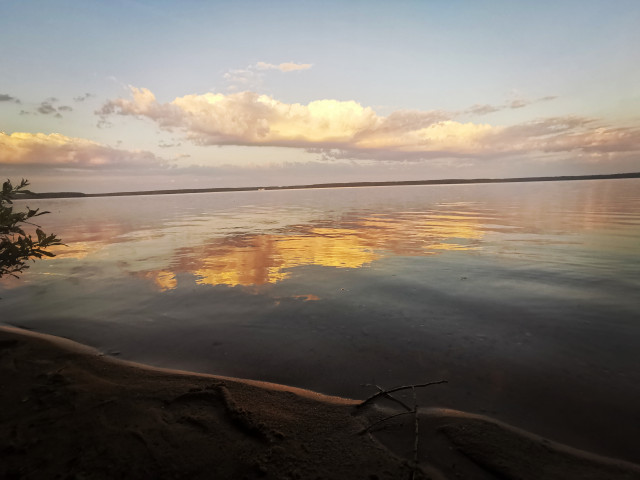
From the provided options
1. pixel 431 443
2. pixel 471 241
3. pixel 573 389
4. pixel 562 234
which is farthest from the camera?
pixel 562 234

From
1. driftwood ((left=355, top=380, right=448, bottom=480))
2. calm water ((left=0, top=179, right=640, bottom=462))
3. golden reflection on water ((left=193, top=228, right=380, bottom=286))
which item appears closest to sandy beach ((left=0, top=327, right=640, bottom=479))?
driftwood ((left=355, top=380, right=448, bottom=480))

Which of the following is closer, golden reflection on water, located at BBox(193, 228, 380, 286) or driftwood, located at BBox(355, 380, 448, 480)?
driftwood, located at BBox(355, 380, 448, 480)

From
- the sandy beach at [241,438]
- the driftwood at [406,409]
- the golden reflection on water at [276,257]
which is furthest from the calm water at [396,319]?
the sandy beach at [241,438]

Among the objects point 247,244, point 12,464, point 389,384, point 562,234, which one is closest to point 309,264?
point 247,244

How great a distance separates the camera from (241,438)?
12.4 ft

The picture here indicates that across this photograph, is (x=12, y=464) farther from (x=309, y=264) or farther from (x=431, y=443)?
(x=309, y=264)

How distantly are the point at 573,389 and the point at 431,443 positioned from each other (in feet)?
9.17

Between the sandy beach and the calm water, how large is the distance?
0.56 m

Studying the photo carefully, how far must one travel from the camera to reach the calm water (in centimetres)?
494

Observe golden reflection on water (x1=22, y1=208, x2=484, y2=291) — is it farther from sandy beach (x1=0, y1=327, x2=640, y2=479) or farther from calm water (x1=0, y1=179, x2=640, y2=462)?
sandy beach (x1=0, y1=327, x2=640, y2=479)

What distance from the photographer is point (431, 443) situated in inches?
148

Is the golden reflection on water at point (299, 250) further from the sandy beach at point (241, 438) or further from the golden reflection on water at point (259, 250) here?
the sandy beach at point (241, 438)

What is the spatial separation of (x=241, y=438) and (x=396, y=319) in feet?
15.4

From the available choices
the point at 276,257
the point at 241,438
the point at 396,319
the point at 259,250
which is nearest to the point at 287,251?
the point at 276,257
